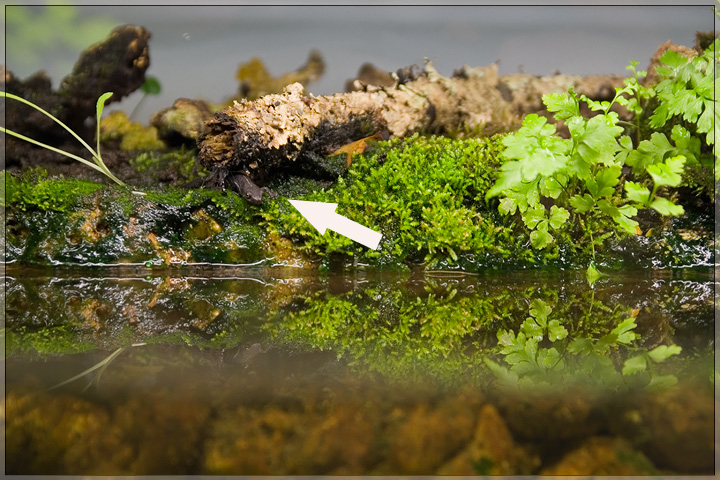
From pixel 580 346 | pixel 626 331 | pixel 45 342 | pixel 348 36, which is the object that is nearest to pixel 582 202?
pixel 626 331

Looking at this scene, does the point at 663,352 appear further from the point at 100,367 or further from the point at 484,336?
the point at 100,367

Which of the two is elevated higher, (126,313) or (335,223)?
(335,223)

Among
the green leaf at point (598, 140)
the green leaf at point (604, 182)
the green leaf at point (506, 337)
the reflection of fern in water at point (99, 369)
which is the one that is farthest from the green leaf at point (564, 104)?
the reflection of fern in water at point (99, 369)

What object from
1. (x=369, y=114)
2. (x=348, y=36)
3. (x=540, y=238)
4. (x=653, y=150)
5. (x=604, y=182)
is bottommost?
(x=540, y=238)

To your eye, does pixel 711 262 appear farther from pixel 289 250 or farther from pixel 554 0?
pixel 289 250

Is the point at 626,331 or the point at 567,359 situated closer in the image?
the point at 567,359

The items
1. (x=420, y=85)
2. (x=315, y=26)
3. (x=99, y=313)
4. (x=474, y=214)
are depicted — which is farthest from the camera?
(x=420, y=85)

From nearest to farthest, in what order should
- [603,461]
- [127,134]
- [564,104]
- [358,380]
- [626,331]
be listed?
1. [603,461]
2. [358,380]
3. [626,331]
4. [564,104]
5. [127,134]

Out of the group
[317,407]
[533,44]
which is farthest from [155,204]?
[533,44]
